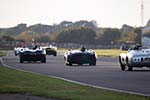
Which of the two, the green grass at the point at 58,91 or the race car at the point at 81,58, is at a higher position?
the race car at the point at 81,58

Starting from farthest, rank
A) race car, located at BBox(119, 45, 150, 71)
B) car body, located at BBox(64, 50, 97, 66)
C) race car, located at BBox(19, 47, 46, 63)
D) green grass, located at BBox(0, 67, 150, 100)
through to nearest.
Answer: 1. race car, located at BBox(19, 47, 46, 63)
2. car body, located at BBox(64, 50, 97, 66)
3. race car, located at BBox(119, 45, 150, 71)
4. green grass, located at BBox(0, 67, 150, 100)

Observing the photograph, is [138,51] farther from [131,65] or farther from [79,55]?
[79,55]

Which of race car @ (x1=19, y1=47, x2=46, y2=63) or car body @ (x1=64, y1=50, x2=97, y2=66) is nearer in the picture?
car body @ (x1=64, y1=50, x2=97, y2=66)

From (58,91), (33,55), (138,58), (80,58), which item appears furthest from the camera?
(33,55)

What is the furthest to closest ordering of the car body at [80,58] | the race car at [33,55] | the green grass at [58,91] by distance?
the race car at [33,55]
the car body at [80,58]
the green grass at [58,91]

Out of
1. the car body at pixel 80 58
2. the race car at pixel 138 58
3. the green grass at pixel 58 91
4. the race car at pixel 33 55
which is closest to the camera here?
the green grass at pixel 58 91

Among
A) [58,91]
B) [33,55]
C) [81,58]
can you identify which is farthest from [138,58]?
[33,55]

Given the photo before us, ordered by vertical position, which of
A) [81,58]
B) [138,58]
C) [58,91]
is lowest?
[58,91]

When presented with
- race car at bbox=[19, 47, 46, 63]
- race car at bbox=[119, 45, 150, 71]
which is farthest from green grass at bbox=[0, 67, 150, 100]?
race car at bbox=[19, 47, 46, 63]

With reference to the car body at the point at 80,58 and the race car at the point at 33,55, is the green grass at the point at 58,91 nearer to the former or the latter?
the car body at the point at 80,58

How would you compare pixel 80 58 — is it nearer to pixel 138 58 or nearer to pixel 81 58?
pixel 81 58

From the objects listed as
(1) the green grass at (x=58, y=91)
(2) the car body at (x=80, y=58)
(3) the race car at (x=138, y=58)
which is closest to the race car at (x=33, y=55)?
(2) the car body at (x=80, y=58)

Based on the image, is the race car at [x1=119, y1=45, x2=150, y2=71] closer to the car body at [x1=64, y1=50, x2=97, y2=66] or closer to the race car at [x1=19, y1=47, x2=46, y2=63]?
the car body at [x1=64, y1=50, x2=97, y2=66]

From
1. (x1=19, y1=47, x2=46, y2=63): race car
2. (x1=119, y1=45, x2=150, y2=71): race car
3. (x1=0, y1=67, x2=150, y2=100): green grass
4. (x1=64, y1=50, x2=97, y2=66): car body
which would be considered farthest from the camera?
(x1=19, y1=47, x2=46, y2=63): race car
